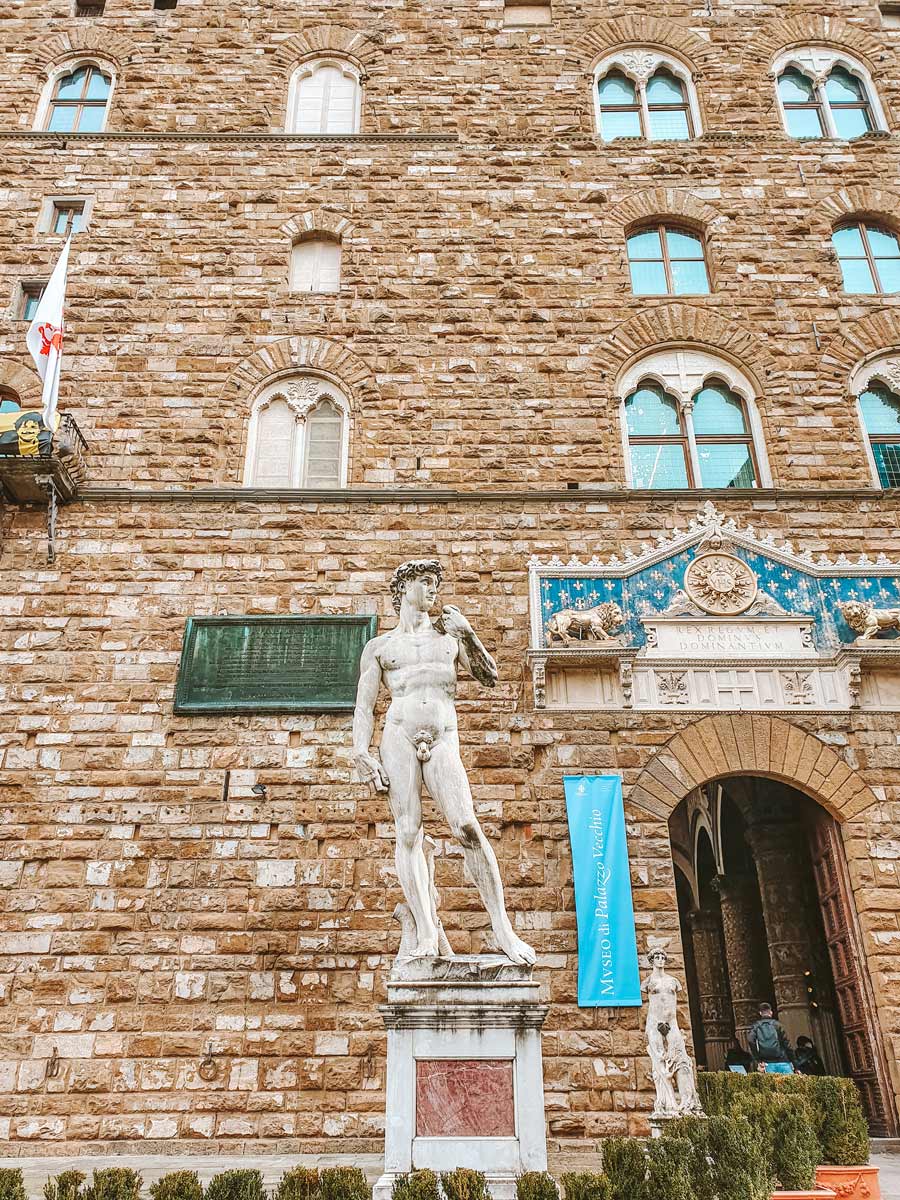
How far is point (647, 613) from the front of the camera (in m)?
10.0

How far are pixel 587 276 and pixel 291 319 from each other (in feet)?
12.4

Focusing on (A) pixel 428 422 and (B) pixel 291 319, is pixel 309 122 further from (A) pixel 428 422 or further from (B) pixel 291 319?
(A) pixel 428 422

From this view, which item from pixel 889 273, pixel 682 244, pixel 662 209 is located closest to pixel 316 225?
pixel 662 209

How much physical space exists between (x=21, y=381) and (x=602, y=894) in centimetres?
875

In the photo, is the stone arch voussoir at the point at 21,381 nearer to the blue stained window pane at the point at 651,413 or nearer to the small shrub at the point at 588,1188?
the blue stained window pane at the point at 651,413

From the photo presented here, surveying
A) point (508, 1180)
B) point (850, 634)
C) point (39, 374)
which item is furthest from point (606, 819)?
point (39, 374)

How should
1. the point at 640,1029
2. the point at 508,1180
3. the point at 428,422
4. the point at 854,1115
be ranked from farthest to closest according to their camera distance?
the point at 428,422
the point at 640,1029
the point at 854,1115
the point at 508,1180

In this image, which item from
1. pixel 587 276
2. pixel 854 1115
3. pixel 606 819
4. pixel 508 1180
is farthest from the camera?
pixel 587 276

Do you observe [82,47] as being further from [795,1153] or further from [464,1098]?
[795,1153]

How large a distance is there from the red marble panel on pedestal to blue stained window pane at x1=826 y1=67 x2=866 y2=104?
13.8 m

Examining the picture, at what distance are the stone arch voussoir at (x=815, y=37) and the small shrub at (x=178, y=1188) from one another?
604 inches

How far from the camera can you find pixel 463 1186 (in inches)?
171

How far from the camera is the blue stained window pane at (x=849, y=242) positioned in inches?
493

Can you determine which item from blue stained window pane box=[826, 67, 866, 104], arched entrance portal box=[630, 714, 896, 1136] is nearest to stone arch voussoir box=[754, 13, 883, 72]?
blue stained window pane box=[826, 67, 866, 104]
